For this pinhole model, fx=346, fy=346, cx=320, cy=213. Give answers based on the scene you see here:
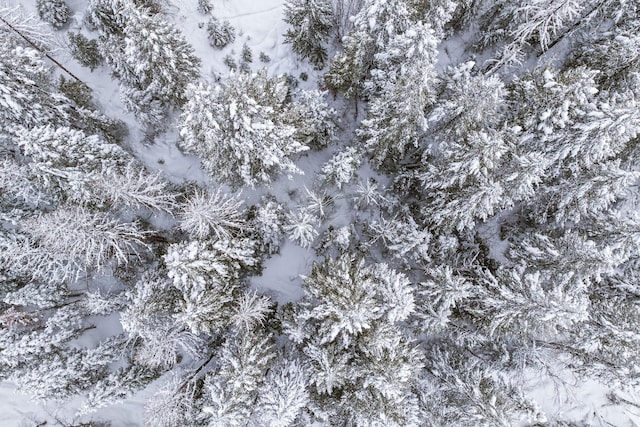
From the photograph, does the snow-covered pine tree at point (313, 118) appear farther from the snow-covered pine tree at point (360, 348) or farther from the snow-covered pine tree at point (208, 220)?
the snow-covered pine tree at point (360, 348)

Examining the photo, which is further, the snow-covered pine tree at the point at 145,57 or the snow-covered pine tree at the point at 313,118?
the snow-covered pine tree at the point at 313,118

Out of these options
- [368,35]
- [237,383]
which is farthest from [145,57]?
[237,383]

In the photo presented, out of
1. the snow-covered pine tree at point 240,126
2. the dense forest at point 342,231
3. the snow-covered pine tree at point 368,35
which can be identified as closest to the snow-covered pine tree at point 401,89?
the dense forest at point 342,231

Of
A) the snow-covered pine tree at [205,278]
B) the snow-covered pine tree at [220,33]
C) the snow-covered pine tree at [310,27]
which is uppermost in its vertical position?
the snow-covered pine tree at [220,33]

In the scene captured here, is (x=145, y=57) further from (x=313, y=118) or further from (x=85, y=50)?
(x=313, y=118)

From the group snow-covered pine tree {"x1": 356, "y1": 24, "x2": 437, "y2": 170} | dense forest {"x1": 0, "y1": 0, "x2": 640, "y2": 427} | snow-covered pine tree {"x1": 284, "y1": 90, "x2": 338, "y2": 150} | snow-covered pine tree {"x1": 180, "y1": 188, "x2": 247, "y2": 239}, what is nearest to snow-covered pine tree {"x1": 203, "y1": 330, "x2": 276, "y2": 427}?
dense forest {"x1": 0, "y1": 0, "x2": 640, "y2": 427}

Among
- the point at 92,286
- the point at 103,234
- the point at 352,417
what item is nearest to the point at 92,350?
the point at 92,286
